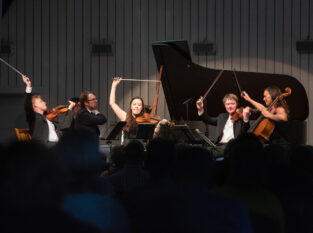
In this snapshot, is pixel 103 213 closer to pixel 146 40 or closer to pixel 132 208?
pixel 132 208

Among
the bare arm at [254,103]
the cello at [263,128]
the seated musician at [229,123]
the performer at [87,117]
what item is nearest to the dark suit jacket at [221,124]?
the seated musician at [229,123]

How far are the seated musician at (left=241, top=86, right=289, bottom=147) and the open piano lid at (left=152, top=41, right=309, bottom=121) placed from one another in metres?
0.31

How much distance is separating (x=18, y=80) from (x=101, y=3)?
204cm

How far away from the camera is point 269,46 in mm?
7719

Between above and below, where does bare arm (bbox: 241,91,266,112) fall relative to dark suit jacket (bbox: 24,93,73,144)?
above

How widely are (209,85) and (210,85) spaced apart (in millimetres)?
13

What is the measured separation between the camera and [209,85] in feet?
19.1

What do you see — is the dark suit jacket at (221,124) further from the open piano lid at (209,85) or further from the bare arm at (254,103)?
the bare arm at (254,103)

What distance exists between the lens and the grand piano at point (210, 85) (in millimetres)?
5730

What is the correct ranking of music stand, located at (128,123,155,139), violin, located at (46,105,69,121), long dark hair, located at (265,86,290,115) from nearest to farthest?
music stand, located at (128,123,155,139) → long dark hair, located at (265,86,290,115) → violin, located at (46,105,69,121)

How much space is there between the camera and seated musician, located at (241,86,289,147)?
17.2ft

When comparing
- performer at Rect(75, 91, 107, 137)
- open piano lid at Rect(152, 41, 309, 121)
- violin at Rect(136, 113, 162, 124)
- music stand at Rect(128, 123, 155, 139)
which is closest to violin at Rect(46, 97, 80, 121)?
performer at Rect(75, 91, 107, 137)

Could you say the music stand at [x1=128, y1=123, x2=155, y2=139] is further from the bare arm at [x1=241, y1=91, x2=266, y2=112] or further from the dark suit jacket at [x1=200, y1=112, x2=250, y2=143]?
the bare arm at [x1=241, y1=91, x2=266, y2=112]

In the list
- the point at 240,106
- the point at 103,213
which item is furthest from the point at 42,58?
the point at 103,213
